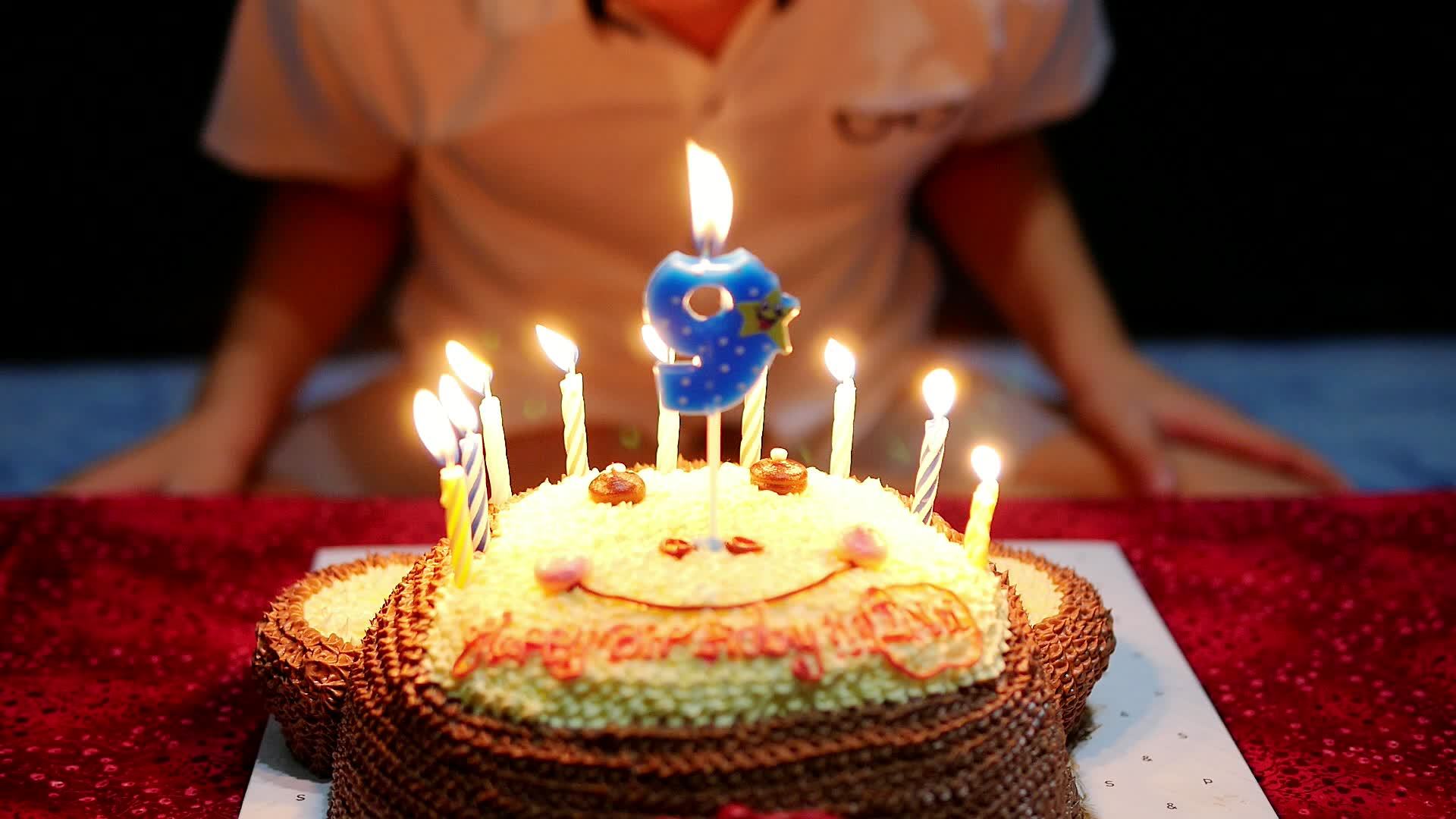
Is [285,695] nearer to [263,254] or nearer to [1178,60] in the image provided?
[263,254]

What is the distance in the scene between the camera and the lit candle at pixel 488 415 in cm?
119

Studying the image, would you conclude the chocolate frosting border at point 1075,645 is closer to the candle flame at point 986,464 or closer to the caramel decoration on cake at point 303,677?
the candle flame at point 986,464

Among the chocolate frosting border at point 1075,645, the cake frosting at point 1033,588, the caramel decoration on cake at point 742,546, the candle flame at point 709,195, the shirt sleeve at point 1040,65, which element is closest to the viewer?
the candle flame at point 709,195

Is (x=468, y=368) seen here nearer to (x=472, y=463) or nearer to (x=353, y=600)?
(x=472, y=463)

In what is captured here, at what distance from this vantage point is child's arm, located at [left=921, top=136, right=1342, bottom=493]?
201 cm

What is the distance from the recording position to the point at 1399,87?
9.55ft

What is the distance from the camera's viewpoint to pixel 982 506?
115 centimetres

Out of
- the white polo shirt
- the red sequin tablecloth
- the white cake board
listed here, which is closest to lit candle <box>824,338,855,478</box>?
the white cake board

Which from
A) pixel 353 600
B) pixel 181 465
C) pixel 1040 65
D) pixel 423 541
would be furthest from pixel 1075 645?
pixel 181 465

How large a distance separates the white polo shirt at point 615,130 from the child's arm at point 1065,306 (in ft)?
0.29

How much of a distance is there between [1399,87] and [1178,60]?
47 centimetres

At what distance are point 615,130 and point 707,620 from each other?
0.97 metres

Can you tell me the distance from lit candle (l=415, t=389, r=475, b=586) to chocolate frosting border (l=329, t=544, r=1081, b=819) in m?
0.06

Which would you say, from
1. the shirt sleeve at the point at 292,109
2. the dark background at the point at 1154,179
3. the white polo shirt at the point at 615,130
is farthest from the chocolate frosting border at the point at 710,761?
the dark background at the point at 1154,179
